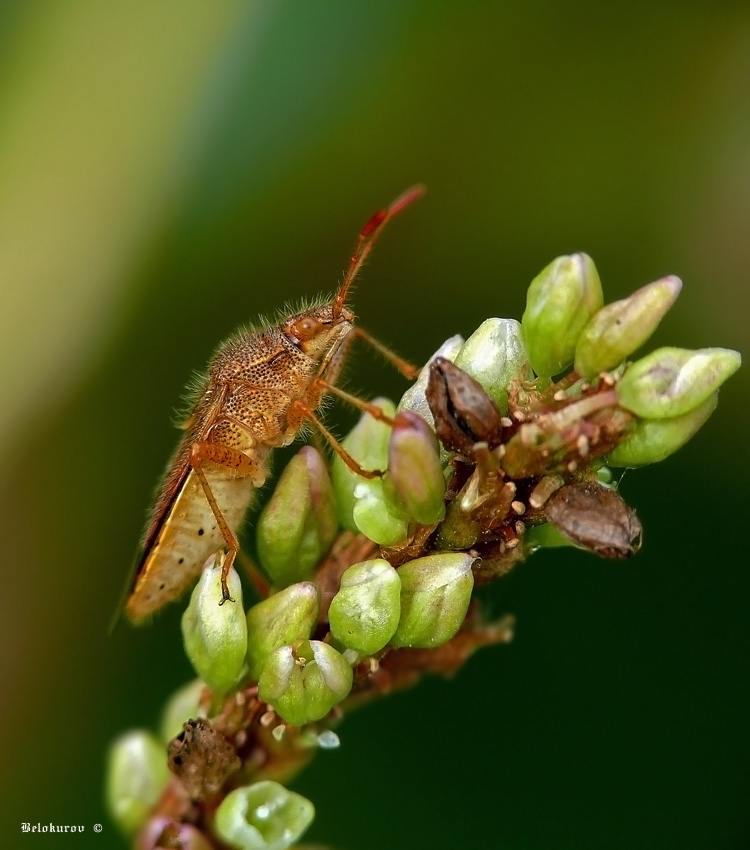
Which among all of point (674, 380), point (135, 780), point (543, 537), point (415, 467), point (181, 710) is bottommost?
point (135, 780)

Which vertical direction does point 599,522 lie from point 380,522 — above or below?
above

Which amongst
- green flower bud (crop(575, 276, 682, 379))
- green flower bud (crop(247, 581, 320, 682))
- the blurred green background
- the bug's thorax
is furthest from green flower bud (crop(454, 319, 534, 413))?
the blurred green background

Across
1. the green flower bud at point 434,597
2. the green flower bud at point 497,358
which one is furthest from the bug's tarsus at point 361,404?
the green flower bud at point 434,597

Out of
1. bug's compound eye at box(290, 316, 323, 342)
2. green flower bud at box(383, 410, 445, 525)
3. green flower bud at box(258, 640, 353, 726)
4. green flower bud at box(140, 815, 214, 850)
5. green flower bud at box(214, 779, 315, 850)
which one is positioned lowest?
green flower bud at box(140, 815, 214, 850)

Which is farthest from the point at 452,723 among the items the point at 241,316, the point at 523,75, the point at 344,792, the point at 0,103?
the point at 0,103

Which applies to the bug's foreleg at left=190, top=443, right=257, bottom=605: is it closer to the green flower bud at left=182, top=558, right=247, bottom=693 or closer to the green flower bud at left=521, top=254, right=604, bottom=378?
the green flower bud at left=182, top=558, right=247, bottom=693

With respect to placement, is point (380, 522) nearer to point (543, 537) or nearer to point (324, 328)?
point (543, 537)

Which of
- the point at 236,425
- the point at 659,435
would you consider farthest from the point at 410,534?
the point at 236,425
